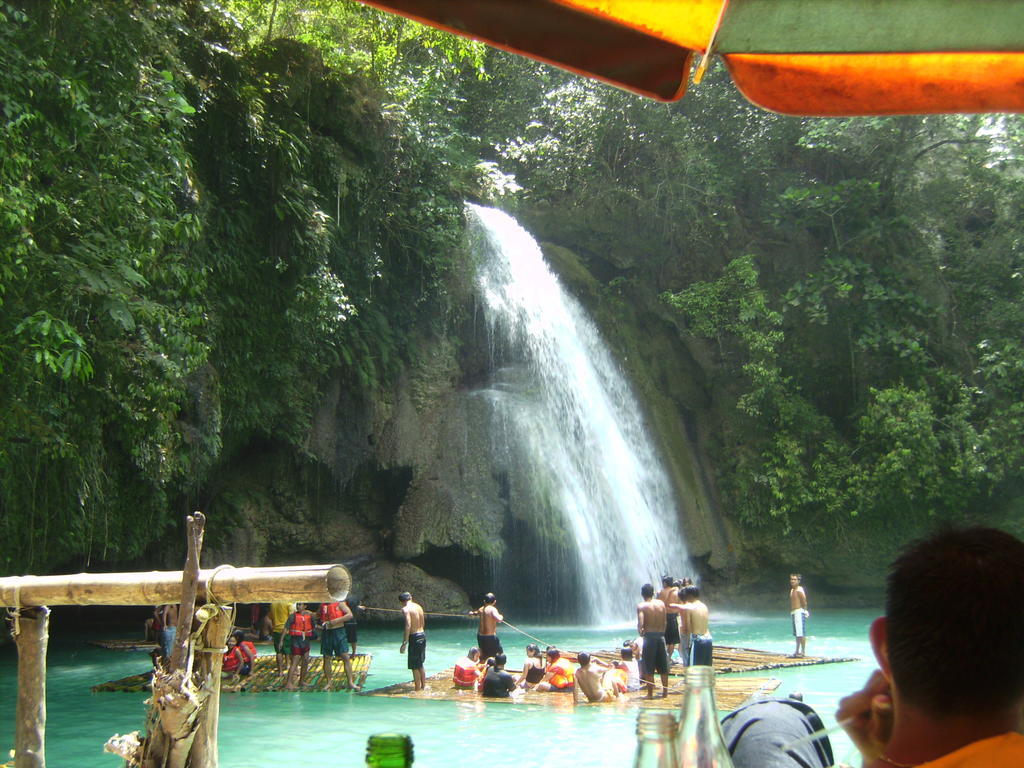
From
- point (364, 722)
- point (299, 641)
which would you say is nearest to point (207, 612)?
point (364, 722)

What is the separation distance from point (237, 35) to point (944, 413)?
56.6 ft

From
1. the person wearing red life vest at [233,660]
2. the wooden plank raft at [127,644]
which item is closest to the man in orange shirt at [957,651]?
the person wearing red life vest at [233,660]

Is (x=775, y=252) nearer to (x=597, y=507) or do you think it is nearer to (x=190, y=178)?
(x=597, y=507)

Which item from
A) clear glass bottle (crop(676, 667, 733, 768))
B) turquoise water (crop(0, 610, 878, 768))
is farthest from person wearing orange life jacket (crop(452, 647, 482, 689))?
clear glass bottle (crop(676, 667, 733, 768))

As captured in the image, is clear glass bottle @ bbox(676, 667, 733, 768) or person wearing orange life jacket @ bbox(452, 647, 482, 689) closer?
clear glass bottle @ bbox(676, 667, 733, 768)

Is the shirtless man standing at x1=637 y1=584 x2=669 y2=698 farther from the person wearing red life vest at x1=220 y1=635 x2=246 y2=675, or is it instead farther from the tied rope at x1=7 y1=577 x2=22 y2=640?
the tied rope at x1=7 y1=577 x2=22 y2=640

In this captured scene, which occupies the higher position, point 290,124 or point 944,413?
point 290,124

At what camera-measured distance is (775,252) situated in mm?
24516

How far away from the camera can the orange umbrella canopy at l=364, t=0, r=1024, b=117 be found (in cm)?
243

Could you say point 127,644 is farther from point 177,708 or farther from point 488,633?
point 177,708

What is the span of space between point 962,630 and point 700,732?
1.26 feet

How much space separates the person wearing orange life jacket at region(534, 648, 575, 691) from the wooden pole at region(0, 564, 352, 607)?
6.04 meters

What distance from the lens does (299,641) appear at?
11711 mm

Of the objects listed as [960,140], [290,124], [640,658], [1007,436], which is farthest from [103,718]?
[960,140]
